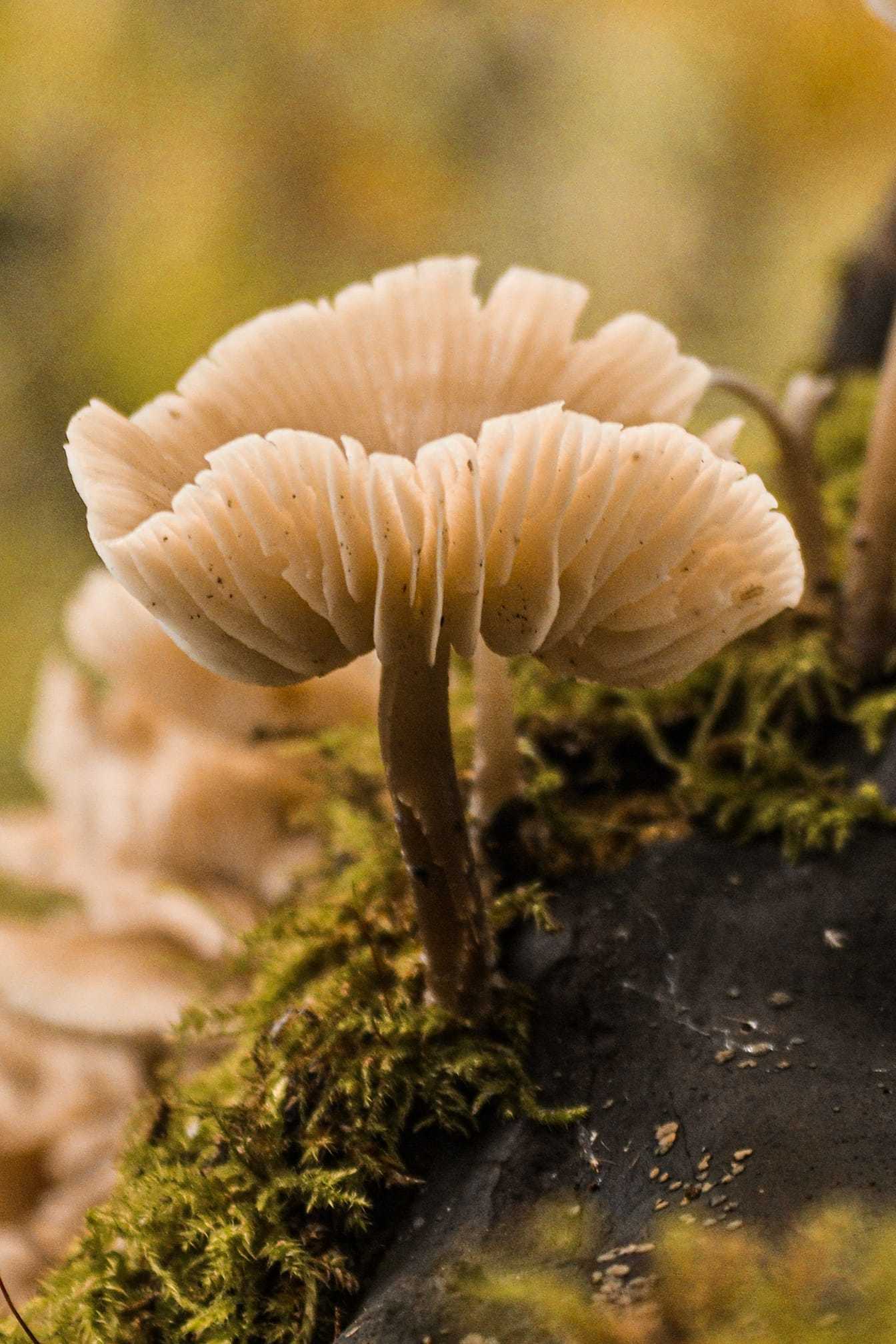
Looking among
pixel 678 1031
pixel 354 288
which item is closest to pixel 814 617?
pixel 678 1031

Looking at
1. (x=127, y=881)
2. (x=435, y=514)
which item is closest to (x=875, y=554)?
(x=435, y=514)

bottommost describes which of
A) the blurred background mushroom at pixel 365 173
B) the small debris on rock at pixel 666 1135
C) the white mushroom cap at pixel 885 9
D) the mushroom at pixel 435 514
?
the small debris on rock at pixel 666 1135

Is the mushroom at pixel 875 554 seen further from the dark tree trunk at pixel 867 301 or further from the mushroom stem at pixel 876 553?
the dark tree trunk at pixel 867 301

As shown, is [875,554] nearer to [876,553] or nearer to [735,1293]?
[876,553]

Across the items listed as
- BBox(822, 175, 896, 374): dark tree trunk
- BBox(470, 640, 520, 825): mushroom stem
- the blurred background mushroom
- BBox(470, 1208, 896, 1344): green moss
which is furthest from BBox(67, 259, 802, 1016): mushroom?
the blurred background mushroom

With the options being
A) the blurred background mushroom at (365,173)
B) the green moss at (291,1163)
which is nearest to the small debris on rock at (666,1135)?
the green moss at (291,1163)

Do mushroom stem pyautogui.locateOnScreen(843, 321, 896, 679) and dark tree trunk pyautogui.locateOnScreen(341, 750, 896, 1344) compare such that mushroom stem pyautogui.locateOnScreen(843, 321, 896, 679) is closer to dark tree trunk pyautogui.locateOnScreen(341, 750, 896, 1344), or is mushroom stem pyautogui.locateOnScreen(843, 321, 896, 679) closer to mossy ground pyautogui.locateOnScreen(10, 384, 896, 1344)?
mossy ground pyautogui.locateOnScreen(10, 384, 896, 1344)

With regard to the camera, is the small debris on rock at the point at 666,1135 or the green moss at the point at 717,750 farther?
the green moss at the point at 717,750
